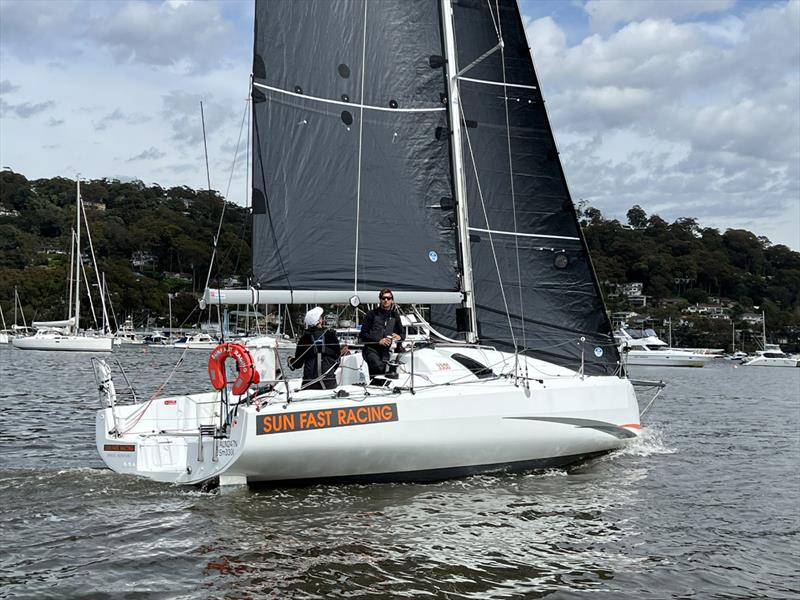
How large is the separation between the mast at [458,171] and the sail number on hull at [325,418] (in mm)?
2989

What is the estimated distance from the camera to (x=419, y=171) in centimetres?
1178

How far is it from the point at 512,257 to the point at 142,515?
6579 mm

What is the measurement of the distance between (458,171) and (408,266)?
1.52 metres

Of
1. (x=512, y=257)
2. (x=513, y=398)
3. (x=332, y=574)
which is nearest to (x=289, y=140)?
(x=512, y=257)

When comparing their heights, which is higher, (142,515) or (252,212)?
(252,212)

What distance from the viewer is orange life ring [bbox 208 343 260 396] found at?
8656 millimetres

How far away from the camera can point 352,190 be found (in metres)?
11.4

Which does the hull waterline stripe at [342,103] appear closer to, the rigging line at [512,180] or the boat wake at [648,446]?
the rigging line at [512,180]

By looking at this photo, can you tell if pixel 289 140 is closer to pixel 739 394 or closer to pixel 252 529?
pixel 252 529

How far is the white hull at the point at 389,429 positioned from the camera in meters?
8.54

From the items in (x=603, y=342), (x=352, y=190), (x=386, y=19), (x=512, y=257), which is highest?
(x=386, y=19)

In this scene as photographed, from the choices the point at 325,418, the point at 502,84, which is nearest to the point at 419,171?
the point at 502,84

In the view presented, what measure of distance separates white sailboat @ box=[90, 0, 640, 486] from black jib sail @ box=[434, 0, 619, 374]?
0.9 inches

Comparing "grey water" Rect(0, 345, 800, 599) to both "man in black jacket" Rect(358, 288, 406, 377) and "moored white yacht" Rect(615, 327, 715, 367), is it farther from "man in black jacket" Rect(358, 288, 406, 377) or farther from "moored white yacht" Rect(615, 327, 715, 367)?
"moored white yacht" Rect(615, 327, 715, 367)
